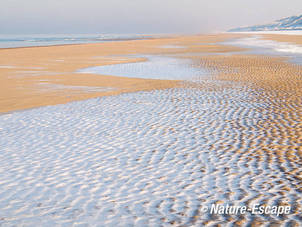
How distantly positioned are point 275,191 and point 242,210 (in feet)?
2.84

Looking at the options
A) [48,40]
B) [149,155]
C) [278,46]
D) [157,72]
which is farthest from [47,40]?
[149,155]

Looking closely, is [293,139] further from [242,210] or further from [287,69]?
[287,69]

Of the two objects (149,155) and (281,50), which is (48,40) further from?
(149,155)

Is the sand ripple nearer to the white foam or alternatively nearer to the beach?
the beach

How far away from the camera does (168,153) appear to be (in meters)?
7.06

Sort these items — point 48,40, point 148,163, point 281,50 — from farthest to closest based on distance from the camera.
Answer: point 48,40 < point 281,50 < point 148,163

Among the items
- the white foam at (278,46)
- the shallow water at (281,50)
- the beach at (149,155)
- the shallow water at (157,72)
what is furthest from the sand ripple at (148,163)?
the white foam at (278,46)

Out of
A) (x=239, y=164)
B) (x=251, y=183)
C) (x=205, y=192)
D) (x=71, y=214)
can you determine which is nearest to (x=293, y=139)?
(x=239, y=164)

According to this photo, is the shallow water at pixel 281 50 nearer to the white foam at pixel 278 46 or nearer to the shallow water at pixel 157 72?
the white foam at pixel 278 46

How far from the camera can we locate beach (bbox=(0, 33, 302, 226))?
475 centimetres

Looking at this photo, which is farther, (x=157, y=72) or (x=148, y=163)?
(x=157, y=72)

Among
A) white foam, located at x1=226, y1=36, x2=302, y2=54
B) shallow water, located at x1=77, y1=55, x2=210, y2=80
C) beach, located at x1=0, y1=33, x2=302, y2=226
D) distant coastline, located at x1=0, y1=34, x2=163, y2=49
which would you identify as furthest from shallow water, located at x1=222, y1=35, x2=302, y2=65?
distant coastline, located at x1=0, y1=34, x2=163, y2=49

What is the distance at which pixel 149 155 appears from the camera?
6.96 m

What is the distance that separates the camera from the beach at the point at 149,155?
15.6 ft
